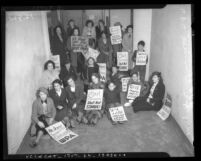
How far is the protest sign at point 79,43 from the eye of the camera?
2715 millimetres

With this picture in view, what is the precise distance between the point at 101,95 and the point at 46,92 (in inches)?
21.2

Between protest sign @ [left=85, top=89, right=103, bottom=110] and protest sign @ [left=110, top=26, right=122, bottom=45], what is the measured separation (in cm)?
50

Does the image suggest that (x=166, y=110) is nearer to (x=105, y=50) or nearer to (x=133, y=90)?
(x=133, y=90)

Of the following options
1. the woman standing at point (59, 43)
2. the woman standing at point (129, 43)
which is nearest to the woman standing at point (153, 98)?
the woman standing at point (129, 43)

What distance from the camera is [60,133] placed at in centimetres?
272

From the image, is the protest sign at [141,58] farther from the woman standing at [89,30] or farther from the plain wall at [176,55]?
the woman standing at [89,30]

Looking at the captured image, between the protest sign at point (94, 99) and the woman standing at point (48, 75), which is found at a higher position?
the woman standing at point (48, 75)

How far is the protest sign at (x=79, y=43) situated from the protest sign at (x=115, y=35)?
27cm

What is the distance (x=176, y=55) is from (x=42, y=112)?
4.63 feet

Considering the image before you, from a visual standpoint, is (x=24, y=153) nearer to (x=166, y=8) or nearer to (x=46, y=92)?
(x=46, y=92)

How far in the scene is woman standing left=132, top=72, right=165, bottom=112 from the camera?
9.49ft

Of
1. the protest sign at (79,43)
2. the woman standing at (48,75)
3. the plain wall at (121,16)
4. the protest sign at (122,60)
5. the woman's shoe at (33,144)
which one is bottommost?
the woman's shoe at (33,144)

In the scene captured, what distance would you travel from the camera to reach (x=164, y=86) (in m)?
2.93

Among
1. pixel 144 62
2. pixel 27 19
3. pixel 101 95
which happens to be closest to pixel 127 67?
pixel 144 62
